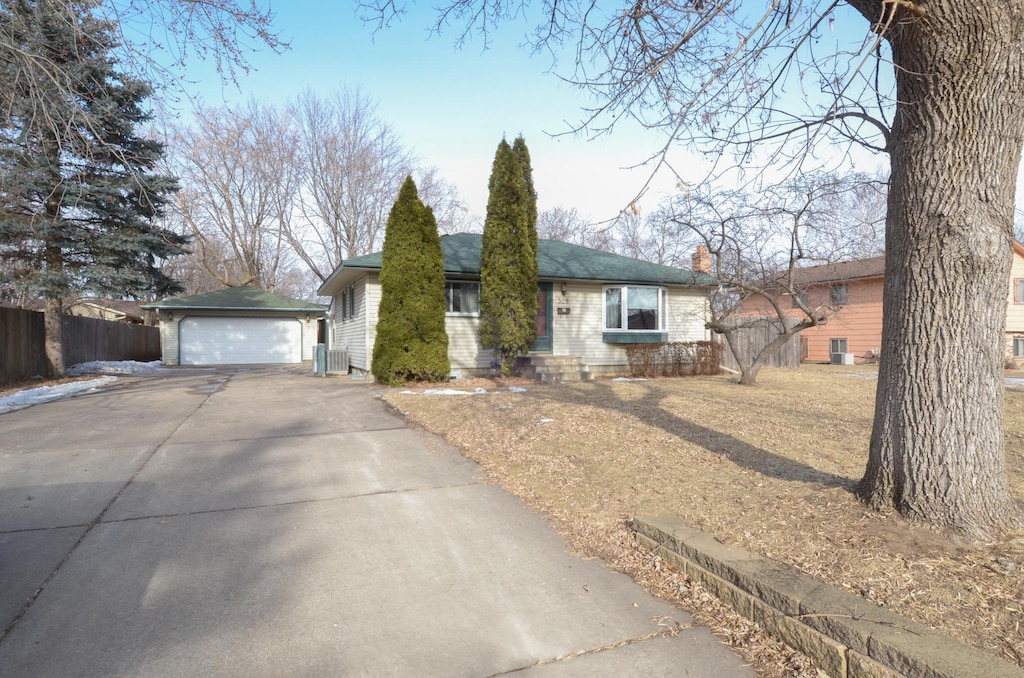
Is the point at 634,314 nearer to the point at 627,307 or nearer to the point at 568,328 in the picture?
the point at 627,307

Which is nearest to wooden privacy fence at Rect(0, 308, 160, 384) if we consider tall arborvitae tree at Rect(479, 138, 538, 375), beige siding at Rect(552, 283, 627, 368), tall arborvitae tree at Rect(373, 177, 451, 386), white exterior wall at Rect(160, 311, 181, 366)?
white exterior wall at Rect(160, 311, 181, 366)

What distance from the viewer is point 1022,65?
298cm

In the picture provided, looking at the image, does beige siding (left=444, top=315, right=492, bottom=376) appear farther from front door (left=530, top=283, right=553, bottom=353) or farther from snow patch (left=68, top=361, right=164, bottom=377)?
snow patch (left=68, top=361, right=164, bottom=377)

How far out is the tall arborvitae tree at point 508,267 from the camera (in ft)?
41.9

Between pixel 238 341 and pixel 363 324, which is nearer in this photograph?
pixel 363 324

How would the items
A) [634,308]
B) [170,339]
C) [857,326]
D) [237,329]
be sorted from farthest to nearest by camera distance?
[857,326] → [237,329] → [170,339] → [634,308]

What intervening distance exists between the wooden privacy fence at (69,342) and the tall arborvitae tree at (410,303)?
314 inches

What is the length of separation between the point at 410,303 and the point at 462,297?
89.7 inches

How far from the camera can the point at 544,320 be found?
47.8 ft

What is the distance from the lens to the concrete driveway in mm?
2342

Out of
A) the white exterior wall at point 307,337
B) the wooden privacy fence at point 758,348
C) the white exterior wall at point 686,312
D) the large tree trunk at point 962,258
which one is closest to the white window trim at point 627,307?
the white exterior wall at point 686,312

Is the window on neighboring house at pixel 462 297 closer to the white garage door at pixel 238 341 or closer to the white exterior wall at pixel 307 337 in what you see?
the white exterior wall at pixel 307 337

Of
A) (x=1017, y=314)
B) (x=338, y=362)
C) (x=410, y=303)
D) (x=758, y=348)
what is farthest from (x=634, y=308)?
(x=1017, y=314)

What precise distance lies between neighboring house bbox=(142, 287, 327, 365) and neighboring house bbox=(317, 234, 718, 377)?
24.6 feet
